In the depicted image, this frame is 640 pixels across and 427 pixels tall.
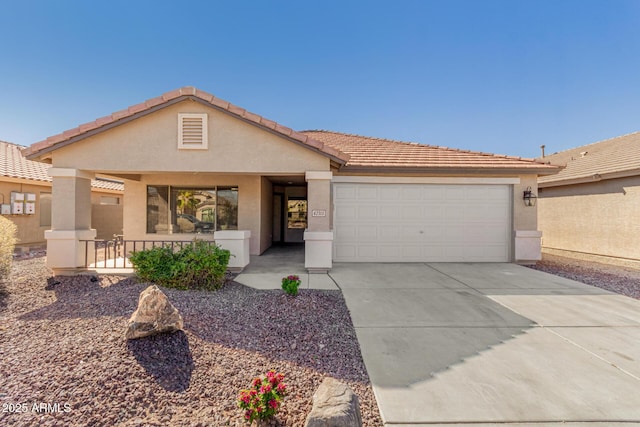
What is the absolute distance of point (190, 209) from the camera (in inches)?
408

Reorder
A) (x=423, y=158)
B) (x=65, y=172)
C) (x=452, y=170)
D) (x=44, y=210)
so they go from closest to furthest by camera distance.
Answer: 1. (x=65, y=172)
2. (x=452, y=170)
3. (x=423, y=158)
4. (x=44, y=210)

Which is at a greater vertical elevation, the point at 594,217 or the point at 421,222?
the point at 594,217

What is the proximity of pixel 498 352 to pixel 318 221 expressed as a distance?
475 centimetres

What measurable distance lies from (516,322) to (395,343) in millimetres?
2309

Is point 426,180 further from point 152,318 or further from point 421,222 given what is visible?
point 152,318

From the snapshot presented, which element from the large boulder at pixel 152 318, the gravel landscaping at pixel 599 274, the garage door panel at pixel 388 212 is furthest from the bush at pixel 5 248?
the gravel landscaping at pixel 599 274

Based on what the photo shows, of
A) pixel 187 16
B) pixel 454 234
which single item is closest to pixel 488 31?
pixel 454 234

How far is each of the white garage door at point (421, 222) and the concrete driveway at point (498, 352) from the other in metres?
2.57

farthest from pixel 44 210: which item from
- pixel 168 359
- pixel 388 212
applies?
pixel 388 212

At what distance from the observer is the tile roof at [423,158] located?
889 cm

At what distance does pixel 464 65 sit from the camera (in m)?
13.3

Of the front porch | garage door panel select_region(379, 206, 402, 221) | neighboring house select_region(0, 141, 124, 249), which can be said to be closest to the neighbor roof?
the front porch

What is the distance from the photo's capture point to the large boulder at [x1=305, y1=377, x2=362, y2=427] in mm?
2160

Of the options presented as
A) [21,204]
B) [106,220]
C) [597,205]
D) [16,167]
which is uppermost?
[16,167]
